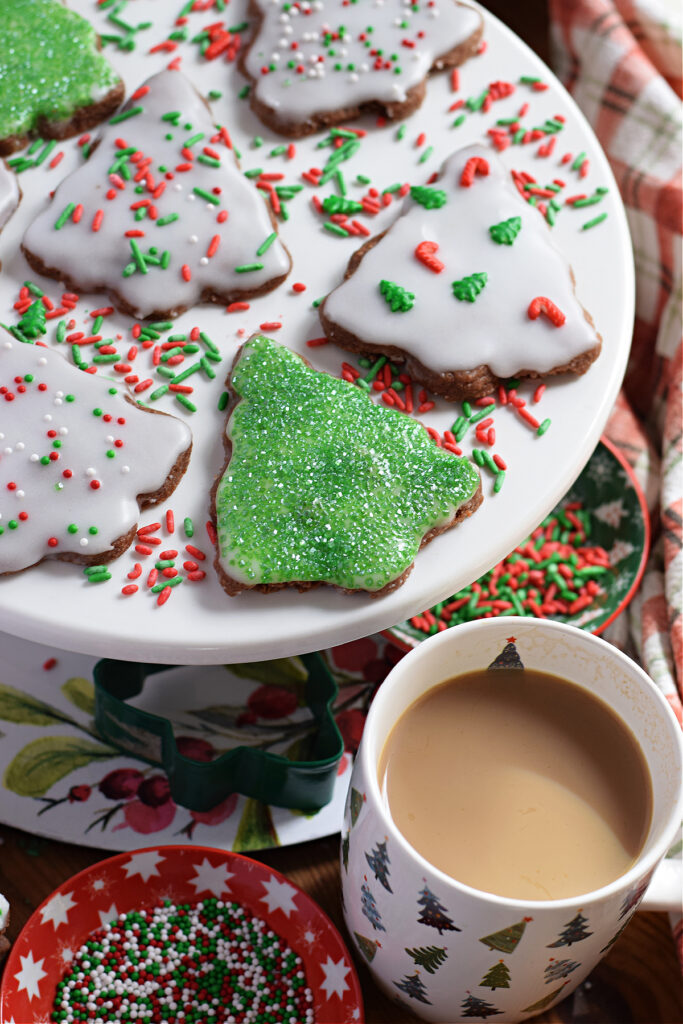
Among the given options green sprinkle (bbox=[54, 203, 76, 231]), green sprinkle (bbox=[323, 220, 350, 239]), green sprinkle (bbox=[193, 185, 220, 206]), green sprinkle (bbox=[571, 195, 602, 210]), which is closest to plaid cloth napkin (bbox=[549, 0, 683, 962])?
green sprinkle (bbox=[571, 195, 602, 210])

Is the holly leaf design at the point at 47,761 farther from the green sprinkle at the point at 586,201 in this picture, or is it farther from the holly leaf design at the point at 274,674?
the green sprinkle at the point at 586,201

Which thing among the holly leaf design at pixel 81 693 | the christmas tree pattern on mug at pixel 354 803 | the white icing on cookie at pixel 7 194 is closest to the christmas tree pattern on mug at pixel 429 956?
the christmas tree pattern on mug at pixel 354 803

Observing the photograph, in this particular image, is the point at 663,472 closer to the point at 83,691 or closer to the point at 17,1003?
the point at 83,691

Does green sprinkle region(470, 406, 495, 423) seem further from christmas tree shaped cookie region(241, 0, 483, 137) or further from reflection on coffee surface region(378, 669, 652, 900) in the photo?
christmas tree shaped cookie region(241, 0, 483, 137)

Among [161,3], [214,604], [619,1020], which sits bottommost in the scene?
[619,1020]

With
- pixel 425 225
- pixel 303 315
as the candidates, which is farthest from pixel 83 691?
pixel 425 225

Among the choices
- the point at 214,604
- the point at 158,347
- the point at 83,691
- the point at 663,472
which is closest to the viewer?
the point at 214,604
